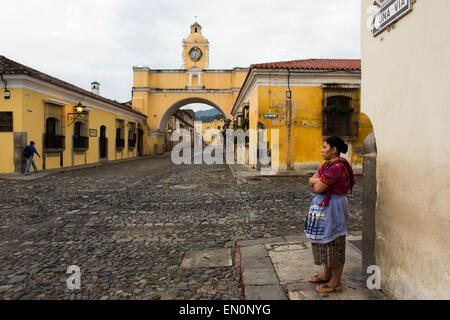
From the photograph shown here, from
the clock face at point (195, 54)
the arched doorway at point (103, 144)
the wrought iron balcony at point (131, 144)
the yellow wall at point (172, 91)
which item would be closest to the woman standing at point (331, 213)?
the arched doorway at point (103, 144)

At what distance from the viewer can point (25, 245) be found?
3488 mm

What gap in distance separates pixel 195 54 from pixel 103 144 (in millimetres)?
15955

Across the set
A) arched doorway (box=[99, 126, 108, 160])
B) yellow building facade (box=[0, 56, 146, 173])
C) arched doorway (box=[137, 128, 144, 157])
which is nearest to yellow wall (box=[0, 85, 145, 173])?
yellow building facade (box=[0, 56, 146, 173])

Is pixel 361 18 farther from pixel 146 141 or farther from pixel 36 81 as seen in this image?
pixel 146 141

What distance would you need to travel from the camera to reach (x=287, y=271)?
2682mm

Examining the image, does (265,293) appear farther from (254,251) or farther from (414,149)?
(414,149)

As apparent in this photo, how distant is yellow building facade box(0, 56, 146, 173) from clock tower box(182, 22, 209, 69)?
1191 cm

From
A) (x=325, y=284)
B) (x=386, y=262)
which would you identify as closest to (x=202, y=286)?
(x=325, y=284)

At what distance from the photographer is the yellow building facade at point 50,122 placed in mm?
11016

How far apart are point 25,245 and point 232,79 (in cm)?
2589

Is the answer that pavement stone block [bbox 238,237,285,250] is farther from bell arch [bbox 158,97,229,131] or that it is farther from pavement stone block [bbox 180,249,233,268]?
bell arch [bbox 158,97,229,131]

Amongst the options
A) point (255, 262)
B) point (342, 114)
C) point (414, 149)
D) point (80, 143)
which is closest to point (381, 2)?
point (414, 149)

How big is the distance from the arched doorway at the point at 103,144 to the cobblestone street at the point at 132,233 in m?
10.7

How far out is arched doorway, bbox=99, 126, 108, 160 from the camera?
59.4 feet
